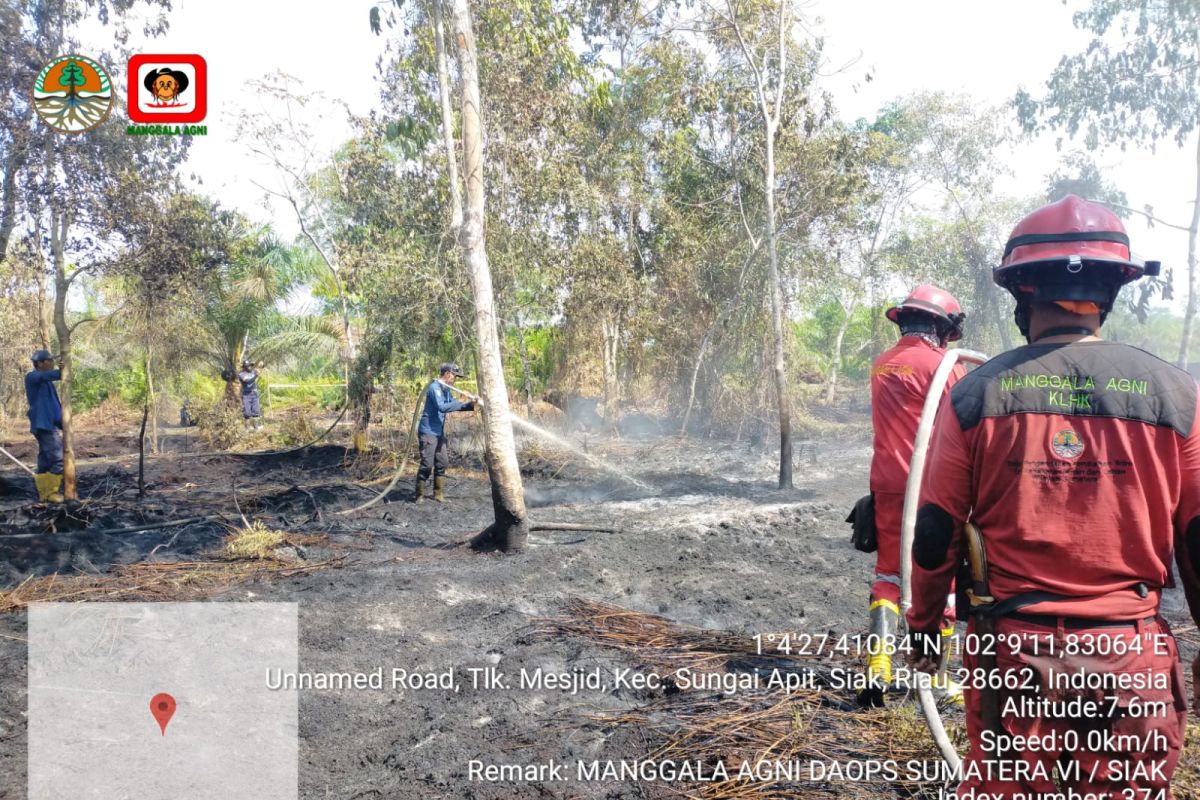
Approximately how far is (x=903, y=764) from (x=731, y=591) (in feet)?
10.0

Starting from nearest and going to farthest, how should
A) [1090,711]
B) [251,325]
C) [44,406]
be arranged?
[1090,711], [44,406], [251,325]

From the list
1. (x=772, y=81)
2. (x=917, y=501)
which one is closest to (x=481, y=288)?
(x=917, y=501)

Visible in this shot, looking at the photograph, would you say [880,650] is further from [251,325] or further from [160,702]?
[251,325]

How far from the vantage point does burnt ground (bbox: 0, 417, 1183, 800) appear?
3607 millimetres

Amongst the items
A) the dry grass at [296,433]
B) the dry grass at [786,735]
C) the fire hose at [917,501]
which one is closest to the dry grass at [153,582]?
the dry grass at [786,735]

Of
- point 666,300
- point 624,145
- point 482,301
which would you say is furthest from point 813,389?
point 482,301

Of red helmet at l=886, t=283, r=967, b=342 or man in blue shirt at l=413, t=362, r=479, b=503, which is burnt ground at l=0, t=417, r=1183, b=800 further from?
red helmet at l=886, t=283, r=967, b=342

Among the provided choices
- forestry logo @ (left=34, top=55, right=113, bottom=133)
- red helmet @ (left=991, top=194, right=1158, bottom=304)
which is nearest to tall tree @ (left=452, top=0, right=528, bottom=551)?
red helmet @ (left=991, top=194, right=1158, bottom=304)

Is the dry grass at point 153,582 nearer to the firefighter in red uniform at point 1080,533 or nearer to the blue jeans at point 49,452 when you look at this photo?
the blue jeans at point 49,452

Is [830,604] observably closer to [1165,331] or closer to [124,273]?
[124,273]

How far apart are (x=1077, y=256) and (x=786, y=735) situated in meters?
2.38

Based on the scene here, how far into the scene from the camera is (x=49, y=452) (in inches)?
388

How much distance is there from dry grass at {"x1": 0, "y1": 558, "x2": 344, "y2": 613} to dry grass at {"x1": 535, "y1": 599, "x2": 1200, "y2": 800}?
12.9 ft

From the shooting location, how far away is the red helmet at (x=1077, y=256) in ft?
6.55
